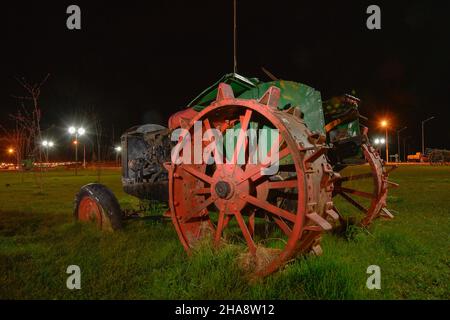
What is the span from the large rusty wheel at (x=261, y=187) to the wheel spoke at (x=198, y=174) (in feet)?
0.05

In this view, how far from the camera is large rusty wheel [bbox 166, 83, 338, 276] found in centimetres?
364

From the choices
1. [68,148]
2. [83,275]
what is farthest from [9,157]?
[83,275]

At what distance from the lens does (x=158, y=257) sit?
199 inches

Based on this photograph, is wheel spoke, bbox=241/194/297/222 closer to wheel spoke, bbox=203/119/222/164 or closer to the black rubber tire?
wheel spoke, bbox=203/119/222/164

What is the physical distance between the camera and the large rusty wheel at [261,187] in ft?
11.9

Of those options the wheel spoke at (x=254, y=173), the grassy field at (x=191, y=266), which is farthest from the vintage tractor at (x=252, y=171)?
the grassy field at (x=191, y=266)

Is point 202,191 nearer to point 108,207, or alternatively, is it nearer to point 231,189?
point 231,189

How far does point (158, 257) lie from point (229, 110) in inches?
94.8

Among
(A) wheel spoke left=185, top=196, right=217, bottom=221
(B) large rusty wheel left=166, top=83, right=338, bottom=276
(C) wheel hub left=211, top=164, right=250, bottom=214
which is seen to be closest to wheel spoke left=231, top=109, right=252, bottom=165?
(B) large rusty wheel left=166, top=83, right=338, bottom=276

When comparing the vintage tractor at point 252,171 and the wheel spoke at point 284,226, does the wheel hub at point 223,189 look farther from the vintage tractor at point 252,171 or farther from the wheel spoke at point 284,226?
the wheel spoke at point 284,226

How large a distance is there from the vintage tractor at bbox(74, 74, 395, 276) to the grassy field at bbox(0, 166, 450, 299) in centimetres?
29

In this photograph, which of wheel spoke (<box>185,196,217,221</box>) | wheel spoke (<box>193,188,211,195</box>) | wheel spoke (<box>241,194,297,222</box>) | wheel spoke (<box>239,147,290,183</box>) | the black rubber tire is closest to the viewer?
wheel spoke (<box>241,194,297,222</box>)

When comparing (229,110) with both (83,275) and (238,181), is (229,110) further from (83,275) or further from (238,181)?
(83,275)

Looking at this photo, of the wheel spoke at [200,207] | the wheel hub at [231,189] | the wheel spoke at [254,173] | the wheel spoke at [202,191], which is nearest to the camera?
the wheel spoke at [254,173]
